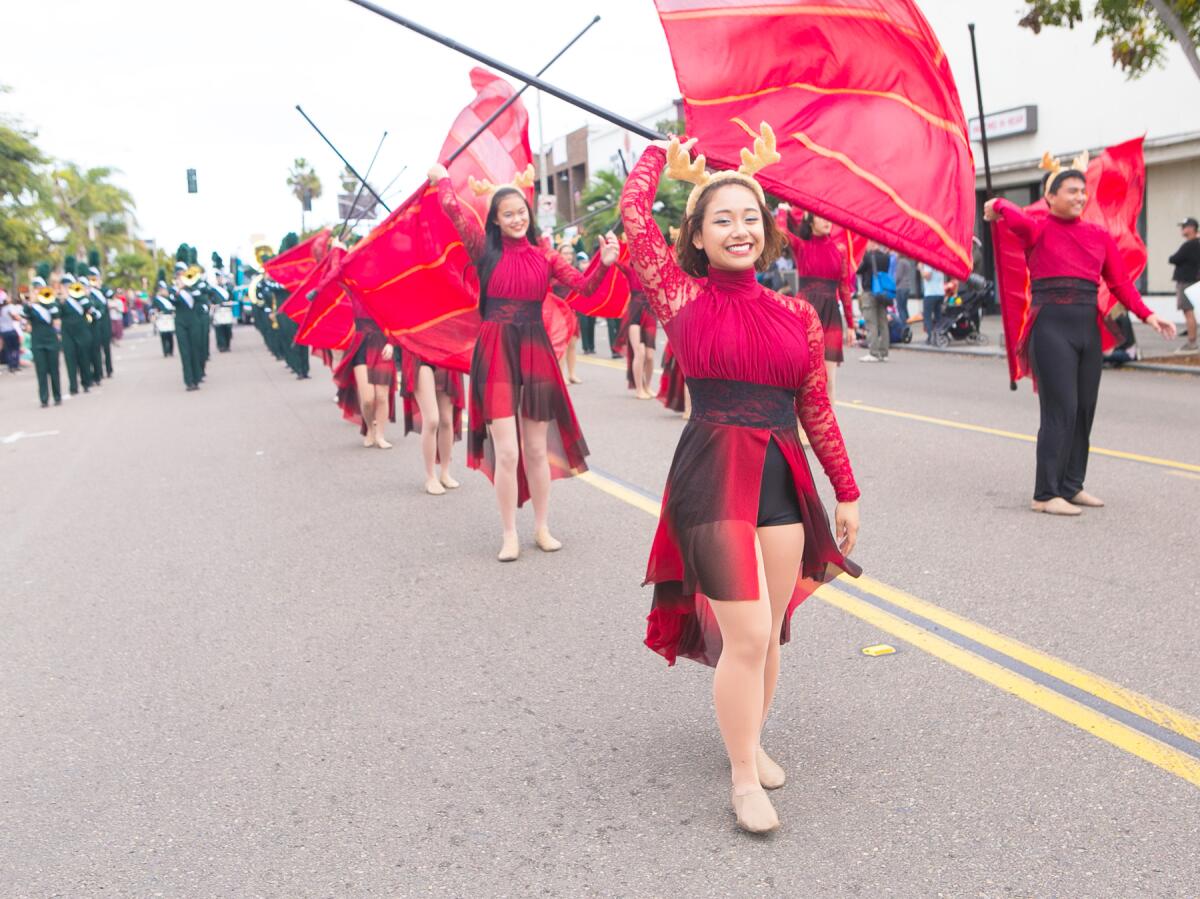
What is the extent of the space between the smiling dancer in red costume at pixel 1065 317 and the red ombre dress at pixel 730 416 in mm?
3908

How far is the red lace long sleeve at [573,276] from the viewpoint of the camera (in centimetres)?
625

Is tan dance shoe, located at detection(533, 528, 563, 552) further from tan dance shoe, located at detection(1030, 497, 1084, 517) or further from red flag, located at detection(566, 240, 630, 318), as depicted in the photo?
red flag, located at detection(566, 240, 630, 318)

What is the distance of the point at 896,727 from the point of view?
4066 millimetres

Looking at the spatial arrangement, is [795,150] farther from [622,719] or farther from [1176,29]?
[1176,29]

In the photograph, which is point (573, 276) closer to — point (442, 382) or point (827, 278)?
point (442, 382)

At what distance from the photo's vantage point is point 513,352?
6613 mm

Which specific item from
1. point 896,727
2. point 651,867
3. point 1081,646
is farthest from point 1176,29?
point 651,867

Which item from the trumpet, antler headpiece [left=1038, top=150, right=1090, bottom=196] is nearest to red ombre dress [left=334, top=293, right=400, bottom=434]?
antler headpiece [left=1038, top=150, right=1090, bottom=196]

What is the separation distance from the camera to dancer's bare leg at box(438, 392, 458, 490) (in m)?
9.02

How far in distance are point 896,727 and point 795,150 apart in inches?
75.6

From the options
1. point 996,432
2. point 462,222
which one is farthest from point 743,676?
point 996,432

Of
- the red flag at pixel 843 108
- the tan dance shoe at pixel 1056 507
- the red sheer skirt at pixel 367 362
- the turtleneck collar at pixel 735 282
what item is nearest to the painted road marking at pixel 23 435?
the red sheer skirt at pixel 367 362

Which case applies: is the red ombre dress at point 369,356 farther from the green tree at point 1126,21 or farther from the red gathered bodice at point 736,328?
the green tree at point 1126,21

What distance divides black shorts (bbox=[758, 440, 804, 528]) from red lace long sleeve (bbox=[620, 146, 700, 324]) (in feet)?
1.62
